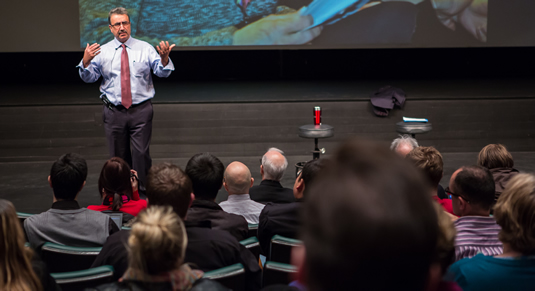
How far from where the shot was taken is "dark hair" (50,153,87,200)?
7.36 feet

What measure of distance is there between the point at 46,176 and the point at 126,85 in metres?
1.77

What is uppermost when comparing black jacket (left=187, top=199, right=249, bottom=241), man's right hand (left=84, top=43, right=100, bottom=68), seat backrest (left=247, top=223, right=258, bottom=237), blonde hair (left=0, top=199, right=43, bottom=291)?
man's right hand (left=84, top=43, right=100, bottom=68)

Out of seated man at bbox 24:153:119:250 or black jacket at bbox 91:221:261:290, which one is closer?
Result: black jacket at bbox 91:221:261:290

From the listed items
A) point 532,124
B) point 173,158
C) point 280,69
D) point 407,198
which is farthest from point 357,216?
point 280,69

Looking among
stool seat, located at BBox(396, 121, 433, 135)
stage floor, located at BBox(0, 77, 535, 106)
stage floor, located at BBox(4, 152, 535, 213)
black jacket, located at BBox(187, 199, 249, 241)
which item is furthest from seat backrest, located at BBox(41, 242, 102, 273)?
stage floor, located at BBox(0, 77, 535, 106)

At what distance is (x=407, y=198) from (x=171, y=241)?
772mm

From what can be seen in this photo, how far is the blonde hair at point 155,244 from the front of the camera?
1.11m

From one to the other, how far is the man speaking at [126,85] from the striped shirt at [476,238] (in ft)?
8.18

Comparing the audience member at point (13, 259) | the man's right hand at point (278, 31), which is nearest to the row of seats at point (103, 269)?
the audience member at point (13, 259)

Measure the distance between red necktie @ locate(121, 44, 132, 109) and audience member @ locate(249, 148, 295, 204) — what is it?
1.33 meters

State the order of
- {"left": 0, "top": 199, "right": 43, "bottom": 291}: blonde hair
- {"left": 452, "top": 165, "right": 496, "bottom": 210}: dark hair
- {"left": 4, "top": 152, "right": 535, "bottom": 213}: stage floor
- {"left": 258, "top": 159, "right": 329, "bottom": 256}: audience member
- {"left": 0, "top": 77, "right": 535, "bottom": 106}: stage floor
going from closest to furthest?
{"left": 0, "top": 199, "right": 43, "bottom": 291}: blonde hair → {"left": 452, "top": 165, "right": 496, "bottom": 210}: dark hair → {"left": 258, "top": 159, "right": 329, "bottom": 256}: audience member → {"left": 4, "top": 152, "right": 535, "bottom": 213}: stage floor → {"left": 0, "top": 77, "right": 535, "bottom": 106}: stage floor

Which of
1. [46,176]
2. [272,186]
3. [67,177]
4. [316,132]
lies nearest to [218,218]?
[67,177]

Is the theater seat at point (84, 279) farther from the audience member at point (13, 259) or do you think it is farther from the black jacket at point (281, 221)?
the black jacket at point (281, 221)

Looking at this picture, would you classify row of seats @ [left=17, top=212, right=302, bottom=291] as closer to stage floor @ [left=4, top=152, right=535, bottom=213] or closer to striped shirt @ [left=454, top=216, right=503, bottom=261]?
striped shirt @ [left=454, top=216, right=503, bottom=261]
